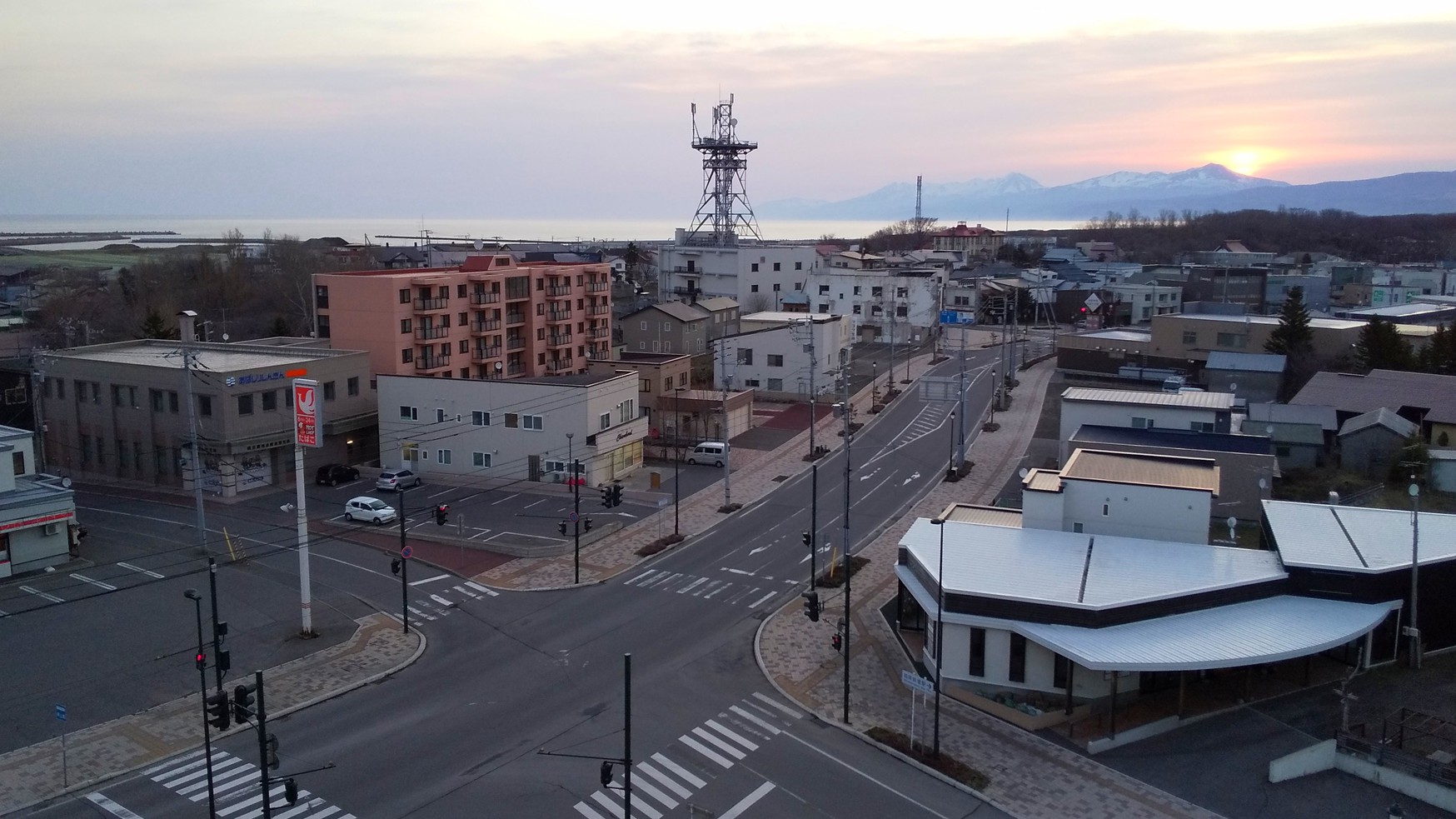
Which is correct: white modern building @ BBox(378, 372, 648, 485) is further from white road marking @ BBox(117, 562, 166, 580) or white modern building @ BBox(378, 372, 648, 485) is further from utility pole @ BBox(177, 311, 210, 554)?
white road marking @ BBox(117, 562, 166, 580)

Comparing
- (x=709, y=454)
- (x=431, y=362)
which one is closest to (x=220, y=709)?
(x=709, y=454)

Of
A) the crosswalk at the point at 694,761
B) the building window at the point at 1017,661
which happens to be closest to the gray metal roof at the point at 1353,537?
the building window at the point at 1017,661

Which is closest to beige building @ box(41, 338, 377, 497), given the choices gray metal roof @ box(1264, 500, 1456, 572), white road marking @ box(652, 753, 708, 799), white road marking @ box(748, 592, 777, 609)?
white road marking @ box(748, 592, 777, 609)

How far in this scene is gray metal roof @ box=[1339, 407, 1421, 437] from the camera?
39188 millimetres

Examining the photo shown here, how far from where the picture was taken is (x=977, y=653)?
74.9 feet

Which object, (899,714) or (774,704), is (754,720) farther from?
(899,714)

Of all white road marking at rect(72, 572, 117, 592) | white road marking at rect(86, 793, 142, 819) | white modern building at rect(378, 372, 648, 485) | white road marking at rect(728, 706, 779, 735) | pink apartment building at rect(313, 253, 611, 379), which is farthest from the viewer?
pink apartment building at rect(313, 253, 611, 379)

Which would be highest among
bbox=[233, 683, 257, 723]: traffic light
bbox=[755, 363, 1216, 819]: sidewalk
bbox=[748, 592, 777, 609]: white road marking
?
bbox=[233, 683, 257, 723]: traffic light

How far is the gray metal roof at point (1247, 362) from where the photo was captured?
2149 inches

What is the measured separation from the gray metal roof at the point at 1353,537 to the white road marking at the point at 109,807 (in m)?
25.8

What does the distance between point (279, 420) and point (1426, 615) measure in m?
40.5

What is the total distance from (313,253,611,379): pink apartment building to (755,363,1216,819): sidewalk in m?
26.9

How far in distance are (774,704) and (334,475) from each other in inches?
→ 1041

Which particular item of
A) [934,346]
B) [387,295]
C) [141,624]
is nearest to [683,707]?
[141,624]
